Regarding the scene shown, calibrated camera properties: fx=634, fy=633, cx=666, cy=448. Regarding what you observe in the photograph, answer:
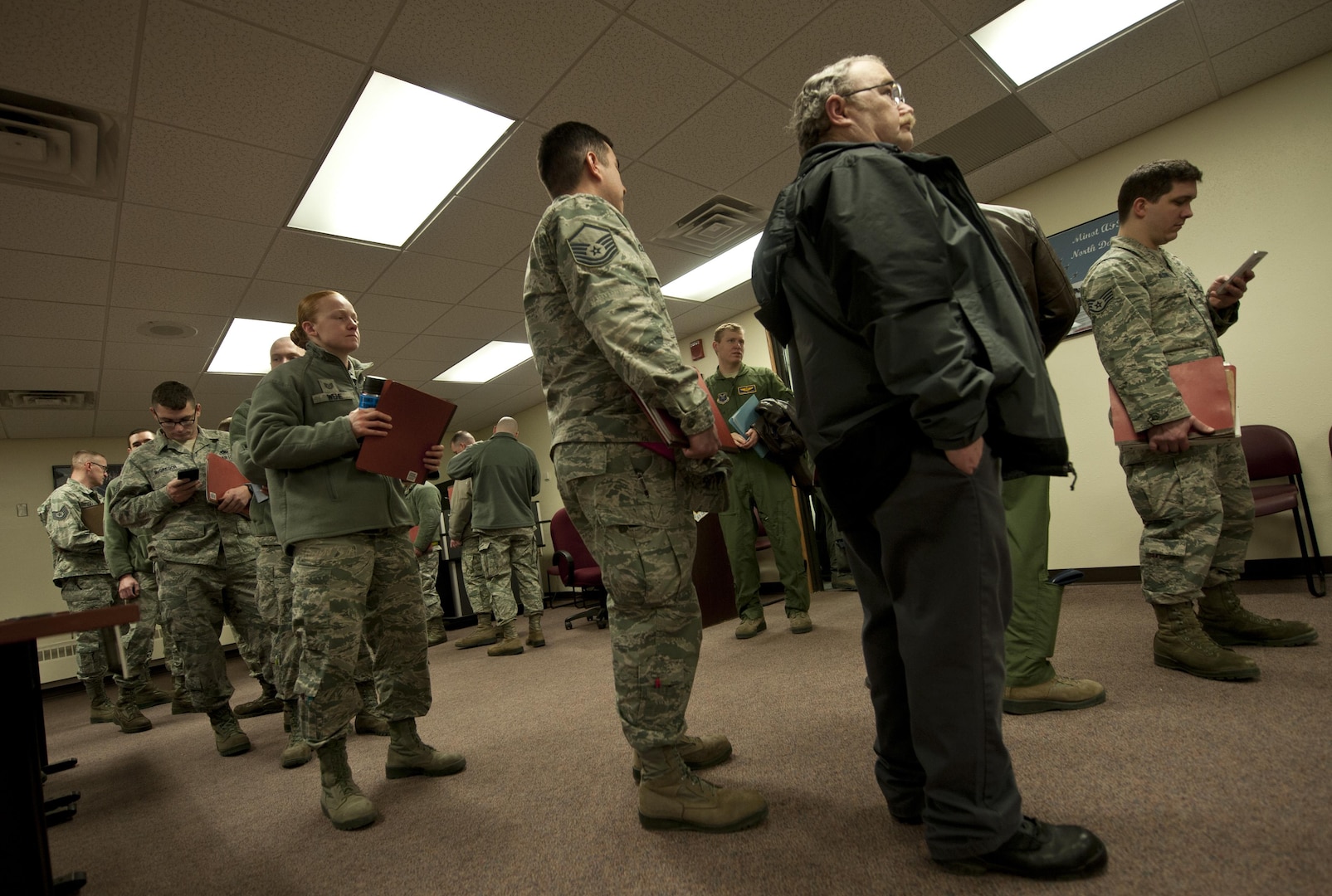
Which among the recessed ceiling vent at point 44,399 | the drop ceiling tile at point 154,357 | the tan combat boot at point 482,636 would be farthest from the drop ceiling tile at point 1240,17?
the recessed ceiling vent at point 44,399

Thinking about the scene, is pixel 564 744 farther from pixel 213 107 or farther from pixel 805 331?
pixel 213 107

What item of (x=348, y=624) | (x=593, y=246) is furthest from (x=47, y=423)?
(x=593, y=246)

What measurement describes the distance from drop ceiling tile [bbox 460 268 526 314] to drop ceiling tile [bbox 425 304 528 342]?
0.09 meters

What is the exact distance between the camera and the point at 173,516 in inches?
111

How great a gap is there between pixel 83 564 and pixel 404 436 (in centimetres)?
410

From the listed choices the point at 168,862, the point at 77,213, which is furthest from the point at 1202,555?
the point at 77,213

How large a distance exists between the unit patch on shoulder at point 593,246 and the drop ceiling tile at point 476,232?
8.77ft

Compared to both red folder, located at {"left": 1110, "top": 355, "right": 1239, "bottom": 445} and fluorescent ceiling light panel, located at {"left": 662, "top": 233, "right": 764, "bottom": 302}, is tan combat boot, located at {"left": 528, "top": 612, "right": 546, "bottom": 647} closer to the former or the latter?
fluorescent ceiling light panel, located at {"left": 662, "top": 233, "right": 764, "bottom": 302}

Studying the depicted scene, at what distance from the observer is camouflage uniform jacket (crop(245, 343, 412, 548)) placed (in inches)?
67.2

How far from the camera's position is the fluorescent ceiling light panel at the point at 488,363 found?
651 centimetres

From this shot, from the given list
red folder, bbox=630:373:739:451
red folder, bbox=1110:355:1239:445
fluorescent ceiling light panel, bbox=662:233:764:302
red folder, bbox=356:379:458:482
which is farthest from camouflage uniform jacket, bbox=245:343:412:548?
fluorescent ceiling light panel, bbox=662:233:764:302

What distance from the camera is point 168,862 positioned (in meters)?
1.58

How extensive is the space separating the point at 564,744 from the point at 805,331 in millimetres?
1565

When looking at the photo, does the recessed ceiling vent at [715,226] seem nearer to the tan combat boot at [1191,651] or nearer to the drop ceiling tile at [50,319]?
the tan combat boot at [1191,651]
